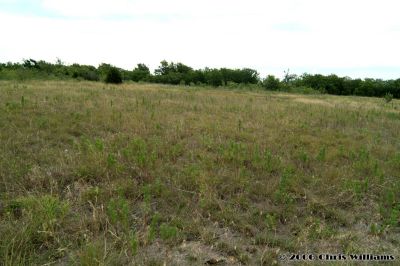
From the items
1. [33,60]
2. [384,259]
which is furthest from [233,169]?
[33,60]

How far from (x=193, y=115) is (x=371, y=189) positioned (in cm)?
504

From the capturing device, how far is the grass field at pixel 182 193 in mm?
3152

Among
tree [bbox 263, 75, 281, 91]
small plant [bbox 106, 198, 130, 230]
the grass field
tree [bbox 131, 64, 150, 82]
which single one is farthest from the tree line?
small plant [bbox 106, 198, 130, 230]

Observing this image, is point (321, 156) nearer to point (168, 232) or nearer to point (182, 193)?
point (182, 193)

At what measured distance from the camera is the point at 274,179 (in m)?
4.77

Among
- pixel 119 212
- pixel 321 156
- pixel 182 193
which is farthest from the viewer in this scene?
pixel 321 156

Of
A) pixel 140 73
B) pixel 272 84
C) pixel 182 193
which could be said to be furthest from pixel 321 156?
pixel 140 73

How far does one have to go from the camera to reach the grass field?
3.15 m

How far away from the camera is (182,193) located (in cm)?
420

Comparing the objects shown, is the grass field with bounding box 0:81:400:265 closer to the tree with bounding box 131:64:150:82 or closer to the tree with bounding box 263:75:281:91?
the tree with bounding box 263:75:281:91

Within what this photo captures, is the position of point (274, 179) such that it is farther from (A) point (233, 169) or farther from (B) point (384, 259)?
(B) point (384, 259)

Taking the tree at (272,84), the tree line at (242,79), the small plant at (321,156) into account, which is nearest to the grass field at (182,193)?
the small plant at (321,156)

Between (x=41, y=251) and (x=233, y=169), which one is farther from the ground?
(x=233, y=169)

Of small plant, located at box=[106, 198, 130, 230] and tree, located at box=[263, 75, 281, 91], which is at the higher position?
tree, located at box=[263, 75, 281, 91]
